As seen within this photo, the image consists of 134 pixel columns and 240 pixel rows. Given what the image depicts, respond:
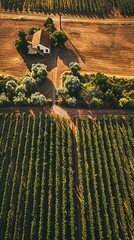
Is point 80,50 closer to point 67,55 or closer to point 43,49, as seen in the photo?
point 67,55

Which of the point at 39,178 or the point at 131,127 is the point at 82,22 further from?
the point at 39,178

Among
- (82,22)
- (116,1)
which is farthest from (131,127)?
(116,1)

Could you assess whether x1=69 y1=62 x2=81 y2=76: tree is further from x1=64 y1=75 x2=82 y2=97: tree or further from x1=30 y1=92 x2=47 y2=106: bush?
x1=30 y1=92 x2=47 y2=106: bush

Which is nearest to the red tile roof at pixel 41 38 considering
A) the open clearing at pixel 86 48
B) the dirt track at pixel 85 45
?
the open clearing at pixel 86 48

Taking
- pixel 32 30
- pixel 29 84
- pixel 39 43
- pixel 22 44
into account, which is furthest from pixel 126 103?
pixel 32 30

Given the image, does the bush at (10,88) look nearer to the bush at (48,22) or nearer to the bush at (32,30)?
the bush at (32,30)
